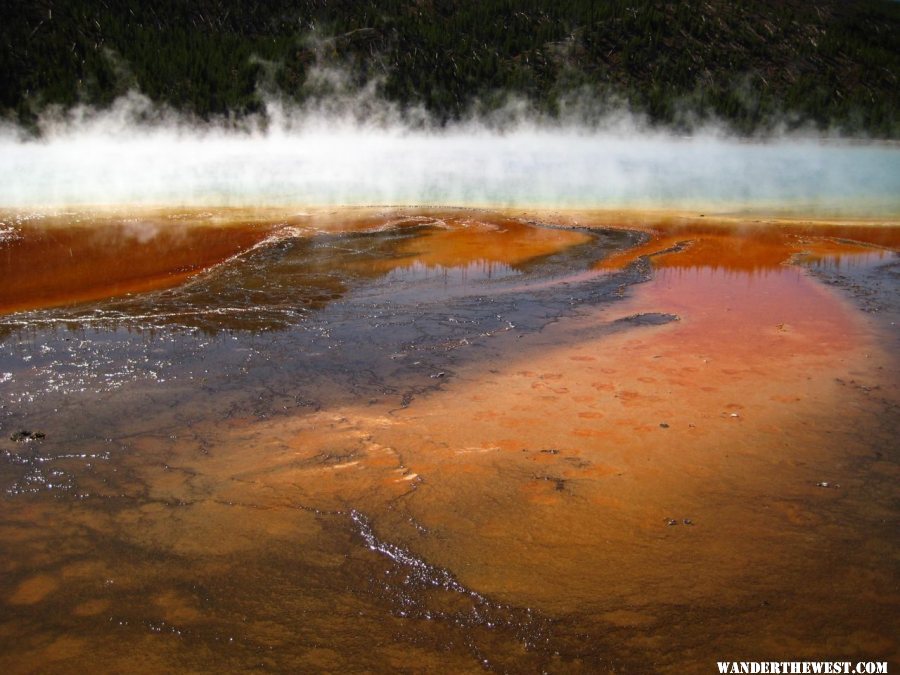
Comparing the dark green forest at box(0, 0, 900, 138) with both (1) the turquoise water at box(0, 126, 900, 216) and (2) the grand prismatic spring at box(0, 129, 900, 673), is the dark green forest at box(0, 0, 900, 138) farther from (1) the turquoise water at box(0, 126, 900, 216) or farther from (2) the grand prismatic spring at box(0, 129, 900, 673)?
(2) the grand prismatic spring at box(0, 129, 900, 673)

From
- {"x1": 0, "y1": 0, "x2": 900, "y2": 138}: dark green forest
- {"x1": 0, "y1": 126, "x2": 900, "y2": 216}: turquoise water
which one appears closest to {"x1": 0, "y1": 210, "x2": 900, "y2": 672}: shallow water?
{"x1": 0, "y1": 126, "x2": 900, "y2": 216}: turquoise water

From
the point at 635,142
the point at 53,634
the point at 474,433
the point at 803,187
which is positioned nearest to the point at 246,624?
the point at 53,634

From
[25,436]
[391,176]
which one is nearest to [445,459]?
[25,436]

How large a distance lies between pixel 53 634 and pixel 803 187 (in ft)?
82.6

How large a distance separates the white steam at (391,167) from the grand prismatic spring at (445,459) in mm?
8184

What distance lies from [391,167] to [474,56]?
43.2m

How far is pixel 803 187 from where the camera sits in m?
23.5

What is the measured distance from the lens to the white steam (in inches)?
757

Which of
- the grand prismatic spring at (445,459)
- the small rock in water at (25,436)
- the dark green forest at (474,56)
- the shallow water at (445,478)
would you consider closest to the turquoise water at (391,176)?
the grand prismatic spring at (445,459)

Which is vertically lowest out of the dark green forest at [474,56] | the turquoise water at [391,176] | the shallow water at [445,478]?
the shallow water at [445,478]

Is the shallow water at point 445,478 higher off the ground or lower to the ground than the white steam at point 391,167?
lower

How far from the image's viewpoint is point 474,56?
6962 cm

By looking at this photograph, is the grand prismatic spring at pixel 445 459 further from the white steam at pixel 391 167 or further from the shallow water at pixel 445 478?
the white steam at pixel 391 167

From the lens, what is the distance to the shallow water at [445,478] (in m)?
3.16
